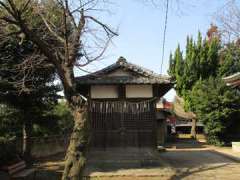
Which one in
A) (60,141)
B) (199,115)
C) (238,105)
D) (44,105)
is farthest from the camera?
(199,115)

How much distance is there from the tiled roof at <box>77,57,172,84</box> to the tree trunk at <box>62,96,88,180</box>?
696cm

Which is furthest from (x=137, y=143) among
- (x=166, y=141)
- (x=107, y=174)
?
(x=166, y=141)

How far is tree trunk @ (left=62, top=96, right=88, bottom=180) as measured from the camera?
9.07 metres

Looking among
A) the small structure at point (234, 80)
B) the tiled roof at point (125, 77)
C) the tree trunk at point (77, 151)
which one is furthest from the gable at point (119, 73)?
the small structure at point (234, 80)

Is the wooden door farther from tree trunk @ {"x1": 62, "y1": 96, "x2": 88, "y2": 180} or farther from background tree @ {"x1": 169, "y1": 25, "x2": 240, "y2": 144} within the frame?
background tree @ {"x1": 169, "y1": 25, "x2": 240, "y2": 144}

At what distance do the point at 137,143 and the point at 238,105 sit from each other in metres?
18.4

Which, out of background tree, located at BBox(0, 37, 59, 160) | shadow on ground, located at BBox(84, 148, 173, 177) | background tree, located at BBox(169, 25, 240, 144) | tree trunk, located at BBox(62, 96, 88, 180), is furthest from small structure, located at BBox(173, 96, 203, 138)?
tree trunk, located at BBox(62, 96, 88, 180)

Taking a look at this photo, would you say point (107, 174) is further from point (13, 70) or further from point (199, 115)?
point (199, 115)

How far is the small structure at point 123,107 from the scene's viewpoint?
53.4 ft

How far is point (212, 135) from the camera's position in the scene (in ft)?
109

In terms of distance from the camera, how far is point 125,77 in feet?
55.9

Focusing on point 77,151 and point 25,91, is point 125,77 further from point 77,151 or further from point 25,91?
point 77,151

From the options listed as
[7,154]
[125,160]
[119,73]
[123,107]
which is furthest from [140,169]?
[7,154]

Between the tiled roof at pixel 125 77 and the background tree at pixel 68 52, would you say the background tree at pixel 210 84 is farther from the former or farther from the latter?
the background tree at pixel 68 52
